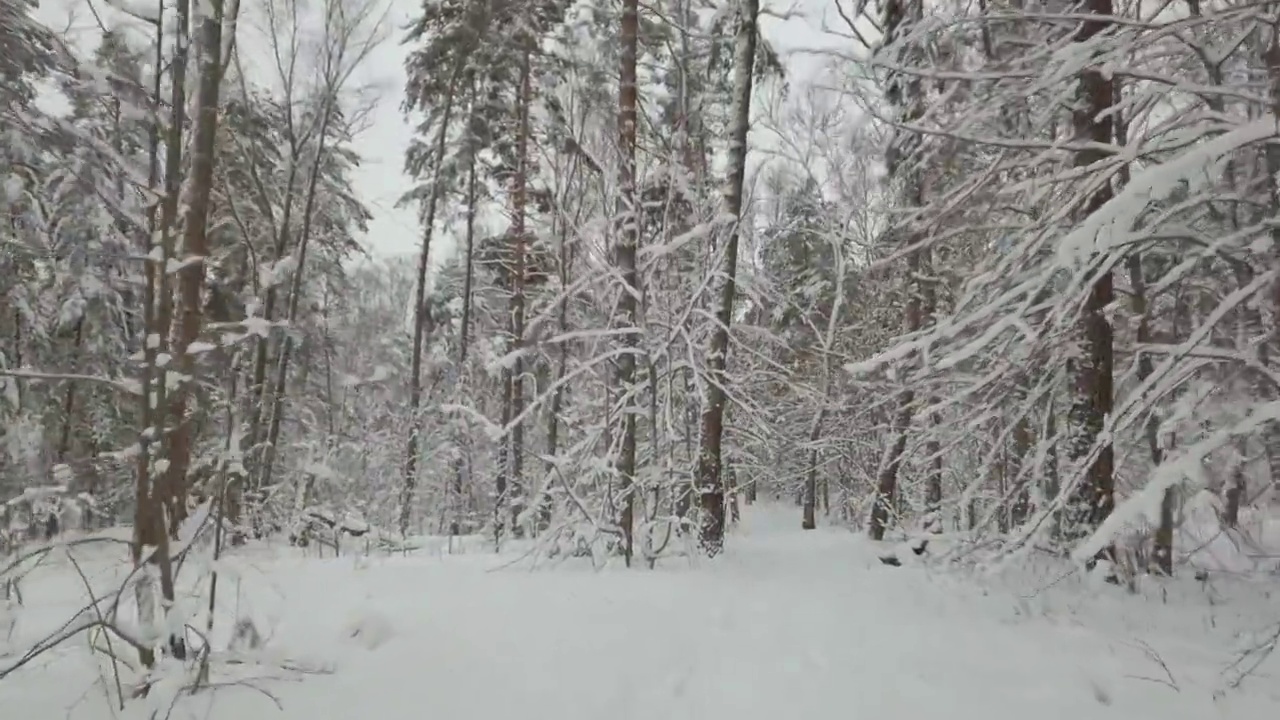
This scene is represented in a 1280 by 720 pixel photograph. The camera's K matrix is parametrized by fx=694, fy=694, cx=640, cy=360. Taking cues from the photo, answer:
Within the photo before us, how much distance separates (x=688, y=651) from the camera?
370cm

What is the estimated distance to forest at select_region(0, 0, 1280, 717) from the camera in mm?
3193

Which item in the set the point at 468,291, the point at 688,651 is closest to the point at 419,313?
the point at 468,291

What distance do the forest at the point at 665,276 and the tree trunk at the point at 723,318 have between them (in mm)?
56

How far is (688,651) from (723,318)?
173 inches

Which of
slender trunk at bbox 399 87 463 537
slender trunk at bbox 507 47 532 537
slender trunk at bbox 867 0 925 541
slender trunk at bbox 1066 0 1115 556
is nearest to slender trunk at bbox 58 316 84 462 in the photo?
slender trunk at bbox 399 87 463 537

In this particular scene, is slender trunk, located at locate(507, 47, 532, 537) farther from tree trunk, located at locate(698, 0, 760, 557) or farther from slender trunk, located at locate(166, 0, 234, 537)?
slender trunk, located at locate(166, 0, 234, 537)

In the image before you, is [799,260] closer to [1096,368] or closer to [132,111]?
[1096,368]

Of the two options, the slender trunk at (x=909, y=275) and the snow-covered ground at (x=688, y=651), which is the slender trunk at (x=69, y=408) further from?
the slender trunk at (x=909, y=275)

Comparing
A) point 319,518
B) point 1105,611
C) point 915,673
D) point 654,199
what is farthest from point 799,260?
point 915,673

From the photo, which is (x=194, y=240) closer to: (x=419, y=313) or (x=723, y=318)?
(x=723, y=318)

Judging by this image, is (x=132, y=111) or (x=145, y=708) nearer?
(x=145, y=708)

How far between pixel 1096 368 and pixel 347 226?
612 inches

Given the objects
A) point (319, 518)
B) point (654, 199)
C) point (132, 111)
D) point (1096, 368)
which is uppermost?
point (654, 199)

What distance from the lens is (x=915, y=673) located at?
3381mm
